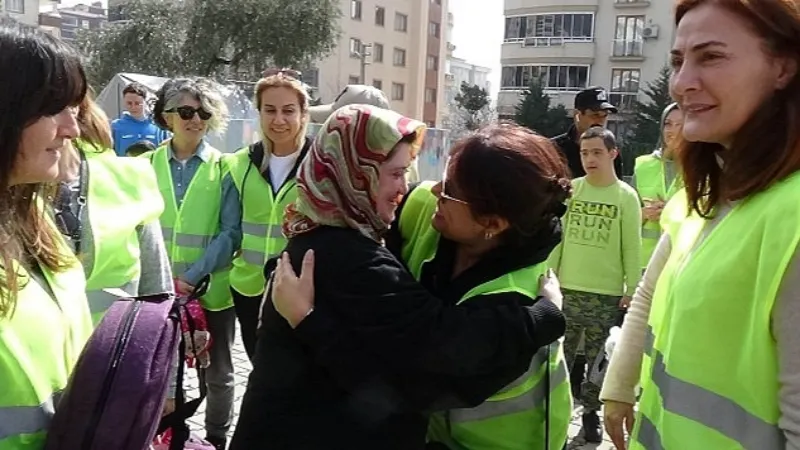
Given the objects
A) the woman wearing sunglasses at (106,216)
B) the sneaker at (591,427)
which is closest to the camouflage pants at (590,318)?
the sneaker at (591,427)

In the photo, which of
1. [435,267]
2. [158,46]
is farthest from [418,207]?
[158,46]

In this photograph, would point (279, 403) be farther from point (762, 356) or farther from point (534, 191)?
point (762, 356)

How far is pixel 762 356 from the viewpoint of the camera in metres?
1.34

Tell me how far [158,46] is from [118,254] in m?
30.0

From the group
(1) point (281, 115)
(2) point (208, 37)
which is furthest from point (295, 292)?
(2) point (208, 37)

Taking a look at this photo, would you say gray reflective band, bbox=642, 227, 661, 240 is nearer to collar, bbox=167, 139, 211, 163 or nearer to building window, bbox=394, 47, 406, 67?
collar, bbox=167, 139, 211, 163

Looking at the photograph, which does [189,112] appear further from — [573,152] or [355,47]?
[355,47]

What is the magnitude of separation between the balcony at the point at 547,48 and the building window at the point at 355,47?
8847 millimetres

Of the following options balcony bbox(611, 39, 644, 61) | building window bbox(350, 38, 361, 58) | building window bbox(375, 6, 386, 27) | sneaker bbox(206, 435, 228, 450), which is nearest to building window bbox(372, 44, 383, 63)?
building window bbox(350, 38, 361, 58)

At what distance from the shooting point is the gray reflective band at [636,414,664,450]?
1.57 m

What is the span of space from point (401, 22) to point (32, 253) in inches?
1974

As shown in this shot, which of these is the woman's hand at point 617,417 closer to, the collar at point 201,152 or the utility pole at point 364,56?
the collar at point 201,152

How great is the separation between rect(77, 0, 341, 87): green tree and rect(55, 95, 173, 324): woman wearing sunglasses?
94.8ft

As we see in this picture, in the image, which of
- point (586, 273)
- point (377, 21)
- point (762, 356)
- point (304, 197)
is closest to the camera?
point (762, 356)
